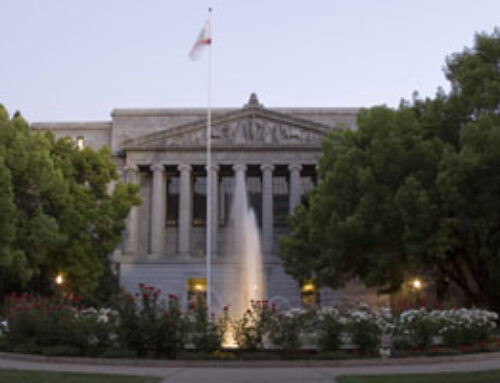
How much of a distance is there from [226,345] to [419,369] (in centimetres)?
695

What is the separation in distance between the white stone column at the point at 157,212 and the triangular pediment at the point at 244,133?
7.57ft

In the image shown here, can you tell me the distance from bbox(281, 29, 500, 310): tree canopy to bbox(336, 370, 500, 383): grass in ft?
59.0

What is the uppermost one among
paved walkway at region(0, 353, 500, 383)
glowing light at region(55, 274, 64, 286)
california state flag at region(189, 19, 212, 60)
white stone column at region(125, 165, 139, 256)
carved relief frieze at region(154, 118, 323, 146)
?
california state flag at region(189, 19, 212, 60)

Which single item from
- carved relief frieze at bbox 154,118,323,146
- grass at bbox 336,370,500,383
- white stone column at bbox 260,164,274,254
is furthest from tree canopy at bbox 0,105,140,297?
grass at bbox 336,370,500,383

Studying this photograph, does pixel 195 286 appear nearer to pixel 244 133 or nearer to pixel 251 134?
pixel 244 133

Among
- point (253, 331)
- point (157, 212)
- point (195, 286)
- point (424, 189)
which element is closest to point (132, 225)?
point (157, 212)

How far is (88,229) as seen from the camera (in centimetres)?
4338

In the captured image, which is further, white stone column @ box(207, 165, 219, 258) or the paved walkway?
white stone column @ box(207, 165, 219, 258)

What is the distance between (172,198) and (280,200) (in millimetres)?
10128

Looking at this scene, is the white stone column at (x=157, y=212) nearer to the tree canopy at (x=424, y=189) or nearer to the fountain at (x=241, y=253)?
the fountain at (x=241, y=253)

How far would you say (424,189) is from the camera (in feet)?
116

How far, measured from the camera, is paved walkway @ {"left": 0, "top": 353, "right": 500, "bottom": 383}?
1639 cm

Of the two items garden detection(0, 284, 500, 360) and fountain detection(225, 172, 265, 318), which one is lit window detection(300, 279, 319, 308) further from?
garden detection(0, 284, 500, 360)

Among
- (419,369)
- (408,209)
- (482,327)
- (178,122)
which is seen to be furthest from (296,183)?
(419,369)
